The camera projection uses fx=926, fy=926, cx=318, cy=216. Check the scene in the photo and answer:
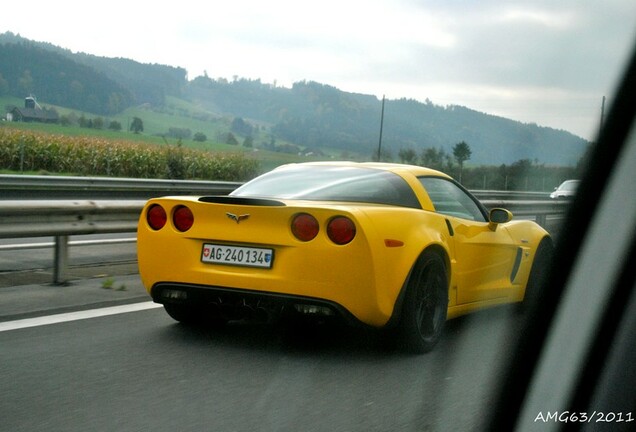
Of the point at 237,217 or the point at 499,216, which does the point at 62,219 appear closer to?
the point at 237,217

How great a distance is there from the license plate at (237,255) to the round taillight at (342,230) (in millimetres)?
406

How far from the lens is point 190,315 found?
6.48 meters

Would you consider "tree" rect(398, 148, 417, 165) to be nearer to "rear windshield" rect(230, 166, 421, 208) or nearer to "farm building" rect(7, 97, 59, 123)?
"rear windshield" rect(230, 166, 421, 208)

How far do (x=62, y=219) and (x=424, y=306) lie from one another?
3.69 meters

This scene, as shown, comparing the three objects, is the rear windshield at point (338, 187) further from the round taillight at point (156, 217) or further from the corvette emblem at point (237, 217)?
the round taillight at point (156, 217)

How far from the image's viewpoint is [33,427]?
404 centimetres

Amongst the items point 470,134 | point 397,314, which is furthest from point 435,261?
point 470,134

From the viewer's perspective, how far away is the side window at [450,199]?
6.53 meters

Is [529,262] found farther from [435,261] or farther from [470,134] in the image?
[470,134]

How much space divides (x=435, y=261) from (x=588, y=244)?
3021mm

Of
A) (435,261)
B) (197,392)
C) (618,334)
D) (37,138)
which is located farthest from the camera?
(37,138)

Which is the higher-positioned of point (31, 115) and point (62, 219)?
point (62, 219)

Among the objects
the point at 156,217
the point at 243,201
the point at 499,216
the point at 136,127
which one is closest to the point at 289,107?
the point at 136,127

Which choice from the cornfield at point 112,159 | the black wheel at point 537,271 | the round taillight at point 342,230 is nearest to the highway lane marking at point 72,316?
the round taillight at point 342,230
